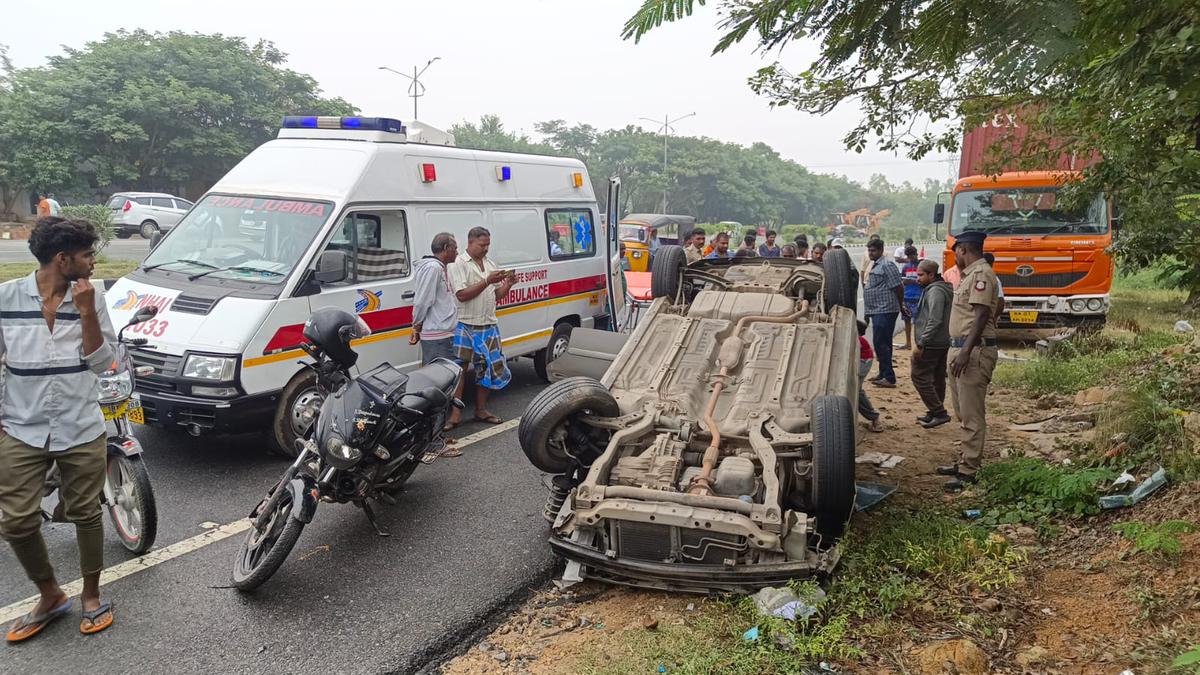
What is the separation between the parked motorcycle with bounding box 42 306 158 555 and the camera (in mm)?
4172

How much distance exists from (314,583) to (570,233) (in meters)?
5.52

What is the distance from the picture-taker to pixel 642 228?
71.6 ft

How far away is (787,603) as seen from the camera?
3621mm

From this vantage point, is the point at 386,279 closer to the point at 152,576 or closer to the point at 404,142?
the point at 404,142

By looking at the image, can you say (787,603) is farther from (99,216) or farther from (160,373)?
(99,216)

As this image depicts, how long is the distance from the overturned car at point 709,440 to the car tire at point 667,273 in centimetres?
9

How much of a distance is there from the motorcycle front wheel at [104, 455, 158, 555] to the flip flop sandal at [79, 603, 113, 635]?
612 mm

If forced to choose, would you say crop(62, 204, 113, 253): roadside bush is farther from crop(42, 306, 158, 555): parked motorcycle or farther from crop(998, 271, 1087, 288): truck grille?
crop(998, 271, 1087, 288): truck grille

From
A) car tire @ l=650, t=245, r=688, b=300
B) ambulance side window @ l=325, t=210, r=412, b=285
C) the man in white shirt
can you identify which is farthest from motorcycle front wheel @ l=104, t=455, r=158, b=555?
car tire @ l=650, t=245, r=688, b=300

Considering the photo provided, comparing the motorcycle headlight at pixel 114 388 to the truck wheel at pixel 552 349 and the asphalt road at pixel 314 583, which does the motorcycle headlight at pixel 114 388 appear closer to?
the asphalt road at pixel 314 583

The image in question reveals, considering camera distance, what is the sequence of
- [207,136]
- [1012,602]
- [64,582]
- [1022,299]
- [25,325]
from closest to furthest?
[25,325], [1012,602], [64,582], [1022,299], [207,136]

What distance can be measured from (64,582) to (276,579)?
102 cm

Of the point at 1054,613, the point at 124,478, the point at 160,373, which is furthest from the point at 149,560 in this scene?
the point at 1054,613

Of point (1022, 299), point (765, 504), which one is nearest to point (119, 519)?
point (765, 504)
